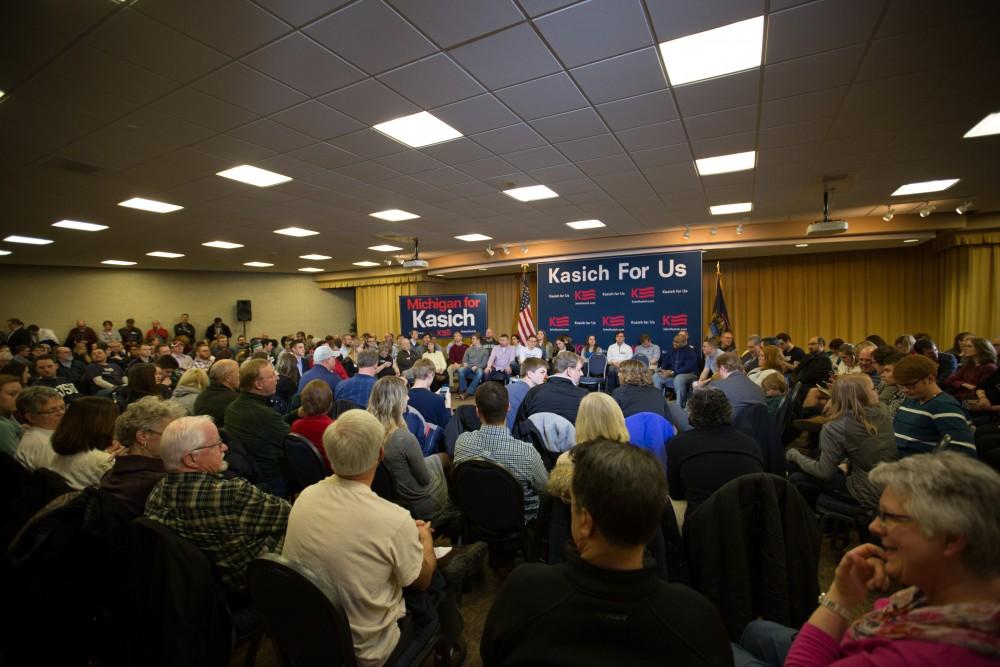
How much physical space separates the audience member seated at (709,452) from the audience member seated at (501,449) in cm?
68

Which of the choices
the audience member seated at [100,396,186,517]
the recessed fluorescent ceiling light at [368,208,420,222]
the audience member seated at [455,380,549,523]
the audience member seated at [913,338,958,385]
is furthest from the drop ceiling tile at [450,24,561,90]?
the audience member seated at [913,338,958,385]

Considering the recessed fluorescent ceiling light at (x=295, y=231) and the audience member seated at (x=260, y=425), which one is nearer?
the audience member seated at (x=260, y=425)

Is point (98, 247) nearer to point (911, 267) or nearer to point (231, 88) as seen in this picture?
point (231, 88)

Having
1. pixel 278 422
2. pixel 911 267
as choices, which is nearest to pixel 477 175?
pixel 278 422

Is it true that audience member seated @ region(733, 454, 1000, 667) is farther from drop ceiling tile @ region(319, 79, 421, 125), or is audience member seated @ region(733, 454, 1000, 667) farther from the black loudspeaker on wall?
the black loudspeaker on wall

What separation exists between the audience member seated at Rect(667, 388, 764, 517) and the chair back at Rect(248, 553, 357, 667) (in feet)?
5.14

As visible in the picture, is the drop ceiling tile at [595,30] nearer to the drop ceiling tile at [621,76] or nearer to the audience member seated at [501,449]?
the drop ceiling tile at [621,76]

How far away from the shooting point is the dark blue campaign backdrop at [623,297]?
845 cm

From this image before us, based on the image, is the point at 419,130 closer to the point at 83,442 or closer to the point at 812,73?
the point at 812,73

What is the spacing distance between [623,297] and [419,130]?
636 cm

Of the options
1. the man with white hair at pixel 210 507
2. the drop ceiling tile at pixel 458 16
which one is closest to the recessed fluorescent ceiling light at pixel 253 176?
the drop ceiling tile at pixel 458 16

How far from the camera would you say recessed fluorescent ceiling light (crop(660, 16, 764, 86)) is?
2422 millimetres

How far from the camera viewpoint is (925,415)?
238 centimetres

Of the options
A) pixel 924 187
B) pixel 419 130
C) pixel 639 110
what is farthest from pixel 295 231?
pixel 924 187
